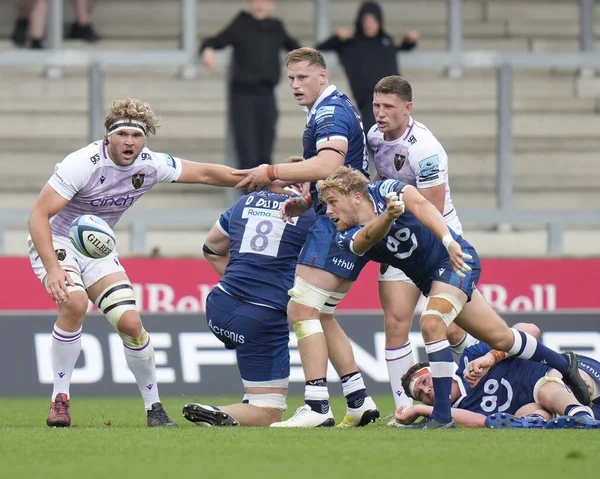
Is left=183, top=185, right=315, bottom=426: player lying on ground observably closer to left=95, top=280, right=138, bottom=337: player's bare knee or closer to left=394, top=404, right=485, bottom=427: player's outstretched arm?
left=95, top=280, right=138, bottom=337: player's bare knee

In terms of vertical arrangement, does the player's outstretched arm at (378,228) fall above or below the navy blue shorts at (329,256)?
above

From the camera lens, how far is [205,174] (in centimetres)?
848

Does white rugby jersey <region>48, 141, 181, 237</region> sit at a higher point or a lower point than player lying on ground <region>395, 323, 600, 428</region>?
higher

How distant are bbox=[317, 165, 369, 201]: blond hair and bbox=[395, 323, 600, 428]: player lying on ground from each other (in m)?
1.17

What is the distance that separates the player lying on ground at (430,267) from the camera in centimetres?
745

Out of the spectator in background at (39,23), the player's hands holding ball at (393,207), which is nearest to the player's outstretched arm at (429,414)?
the player's hands holding ball at (393,207)

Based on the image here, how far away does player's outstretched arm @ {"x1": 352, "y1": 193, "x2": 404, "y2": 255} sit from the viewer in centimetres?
724

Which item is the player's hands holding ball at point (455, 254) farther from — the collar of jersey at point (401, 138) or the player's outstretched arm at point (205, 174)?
the player's outstretched arm at point (205, 174)

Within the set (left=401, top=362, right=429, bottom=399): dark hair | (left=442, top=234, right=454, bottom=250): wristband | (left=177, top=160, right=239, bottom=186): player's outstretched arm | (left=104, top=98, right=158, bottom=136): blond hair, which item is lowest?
(left=401, top=362, right=429, bottom=399): dark hair

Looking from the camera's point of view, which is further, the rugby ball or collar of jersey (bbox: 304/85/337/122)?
collar of jersey (bbox: 304/85/337/122)

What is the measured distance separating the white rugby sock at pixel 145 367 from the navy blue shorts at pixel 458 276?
5.73 ft

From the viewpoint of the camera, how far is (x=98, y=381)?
10.7 metres

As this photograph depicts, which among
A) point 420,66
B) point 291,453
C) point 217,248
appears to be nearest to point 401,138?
point 217,248

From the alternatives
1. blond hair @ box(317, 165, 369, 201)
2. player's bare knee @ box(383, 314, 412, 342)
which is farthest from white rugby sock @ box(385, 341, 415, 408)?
blond hair @ box(317, 165, 369, 201)
